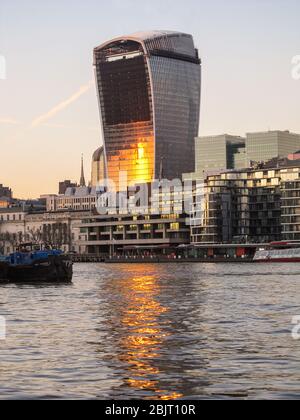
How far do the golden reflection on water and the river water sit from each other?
1.7 inches

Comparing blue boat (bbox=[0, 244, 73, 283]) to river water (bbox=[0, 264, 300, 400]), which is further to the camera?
blue boat (bbox=[0, 244, 73, 283])

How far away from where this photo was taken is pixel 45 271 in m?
125

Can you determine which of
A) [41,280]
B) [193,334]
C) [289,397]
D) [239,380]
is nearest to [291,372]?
[239,380]

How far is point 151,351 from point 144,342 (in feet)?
11.4

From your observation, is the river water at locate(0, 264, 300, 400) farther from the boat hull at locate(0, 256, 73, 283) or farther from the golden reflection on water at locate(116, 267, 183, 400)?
the boat hull at locate(0, 256, 73, 283)

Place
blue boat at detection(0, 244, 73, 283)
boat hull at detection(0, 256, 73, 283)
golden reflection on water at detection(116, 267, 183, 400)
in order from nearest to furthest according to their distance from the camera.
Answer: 1. golden reflection on water at detection(116, 267, 183, 400)
2. blue boat at detection(0, 244, 73, 283)
3. boat hull at detection(0, 256, 73, 283)

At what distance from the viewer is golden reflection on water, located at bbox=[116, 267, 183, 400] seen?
3234 cm

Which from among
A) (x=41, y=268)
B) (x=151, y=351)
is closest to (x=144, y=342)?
→ (x=151, y=351)

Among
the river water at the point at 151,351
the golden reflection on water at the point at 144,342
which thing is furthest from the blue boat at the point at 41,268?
the river water at the point at 151,351

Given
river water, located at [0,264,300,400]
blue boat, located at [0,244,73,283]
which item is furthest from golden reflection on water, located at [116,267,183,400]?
blue boat, located at [0,244,73,283]

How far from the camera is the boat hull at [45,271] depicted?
411 feet

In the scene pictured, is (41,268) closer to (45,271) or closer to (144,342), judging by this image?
(45,271)

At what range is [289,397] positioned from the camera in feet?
96.6

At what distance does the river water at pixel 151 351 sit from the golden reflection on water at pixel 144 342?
4cm
